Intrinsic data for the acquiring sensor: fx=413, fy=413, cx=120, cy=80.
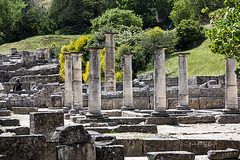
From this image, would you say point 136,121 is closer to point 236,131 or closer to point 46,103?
point 236,131

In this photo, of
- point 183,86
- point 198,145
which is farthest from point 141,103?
point 198,145

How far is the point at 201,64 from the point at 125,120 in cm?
2449

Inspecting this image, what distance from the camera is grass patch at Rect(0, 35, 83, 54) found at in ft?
234

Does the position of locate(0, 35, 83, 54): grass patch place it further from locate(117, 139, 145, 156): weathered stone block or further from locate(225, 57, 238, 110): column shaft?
locate(117, 139, 145, 156): weathered stone block

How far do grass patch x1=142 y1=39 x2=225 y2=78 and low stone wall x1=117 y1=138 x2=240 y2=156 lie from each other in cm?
2560

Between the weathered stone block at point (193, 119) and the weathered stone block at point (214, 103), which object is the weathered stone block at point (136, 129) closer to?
the weathered stone block at point (193, 119)

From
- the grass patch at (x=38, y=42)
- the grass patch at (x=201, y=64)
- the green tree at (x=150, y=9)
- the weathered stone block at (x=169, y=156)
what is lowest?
the weathered stone block at (x=169, y=156)

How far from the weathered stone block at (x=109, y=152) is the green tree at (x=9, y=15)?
70680 mm

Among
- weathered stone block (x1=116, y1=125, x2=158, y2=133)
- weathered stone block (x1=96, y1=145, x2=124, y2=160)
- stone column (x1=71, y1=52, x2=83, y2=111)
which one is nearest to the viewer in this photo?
weathered stone block (x1=96, y1=145, x2=124, y2=160)

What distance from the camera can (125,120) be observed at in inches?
774

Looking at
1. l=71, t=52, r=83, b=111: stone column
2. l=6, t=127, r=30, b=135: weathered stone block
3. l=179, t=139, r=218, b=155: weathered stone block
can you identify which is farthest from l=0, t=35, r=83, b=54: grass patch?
l=179, t=139, r=218, b=155: weathered stone block

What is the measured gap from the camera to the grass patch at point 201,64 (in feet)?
130

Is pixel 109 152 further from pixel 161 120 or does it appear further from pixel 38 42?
pixel 38 42

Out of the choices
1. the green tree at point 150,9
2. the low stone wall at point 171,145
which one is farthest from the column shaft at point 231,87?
the green tree at point 150,9
